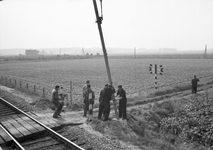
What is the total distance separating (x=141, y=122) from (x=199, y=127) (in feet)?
9.03

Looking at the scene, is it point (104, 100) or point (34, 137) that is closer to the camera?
point (34, 137)

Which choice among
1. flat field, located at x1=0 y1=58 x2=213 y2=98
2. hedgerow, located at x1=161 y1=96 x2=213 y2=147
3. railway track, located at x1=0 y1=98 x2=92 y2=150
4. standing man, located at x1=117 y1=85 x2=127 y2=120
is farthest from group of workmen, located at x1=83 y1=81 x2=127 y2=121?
flat field, located at x1=0 y1=58 x2=213 y2=98

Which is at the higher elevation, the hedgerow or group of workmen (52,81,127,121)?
group of workmen (52,81,127,121)

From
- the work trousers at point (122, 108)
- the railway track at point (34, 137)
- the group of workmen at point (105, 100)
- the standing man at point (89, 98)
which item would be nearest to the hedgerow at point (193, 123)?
the work trousers at point (122, 108)

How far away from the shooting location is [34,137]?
783cm

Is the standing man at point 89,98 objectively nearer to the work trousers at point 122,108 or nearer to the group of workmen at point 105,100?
the group of workmen at point 105,100

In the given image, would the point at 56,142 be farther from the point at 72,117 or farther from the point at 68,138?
the point at 72,117

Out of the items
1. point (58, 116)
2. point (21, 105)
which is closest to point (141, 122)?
point (58, 116)

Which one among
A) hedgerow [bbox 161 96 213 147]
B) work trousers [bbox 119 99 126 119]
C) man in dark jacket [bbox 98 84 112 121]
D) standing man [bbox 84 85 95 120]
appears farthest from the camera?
work trousers [bbox 119 99 126 119]

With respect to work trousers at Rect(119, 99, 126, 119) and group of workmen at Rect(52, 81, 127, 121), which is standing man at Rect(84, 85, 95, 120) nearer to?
group of workmen at Rect(52, 81, 127, 121)

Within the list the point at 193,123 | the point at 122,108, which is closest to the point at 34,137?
the point at 122,108

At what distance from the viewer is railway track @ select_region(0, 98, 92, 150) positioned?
6982 millimetres

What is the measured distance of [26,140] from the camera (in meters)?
7.62

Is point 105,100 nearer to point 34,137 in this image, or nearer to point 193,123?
point 34,137
